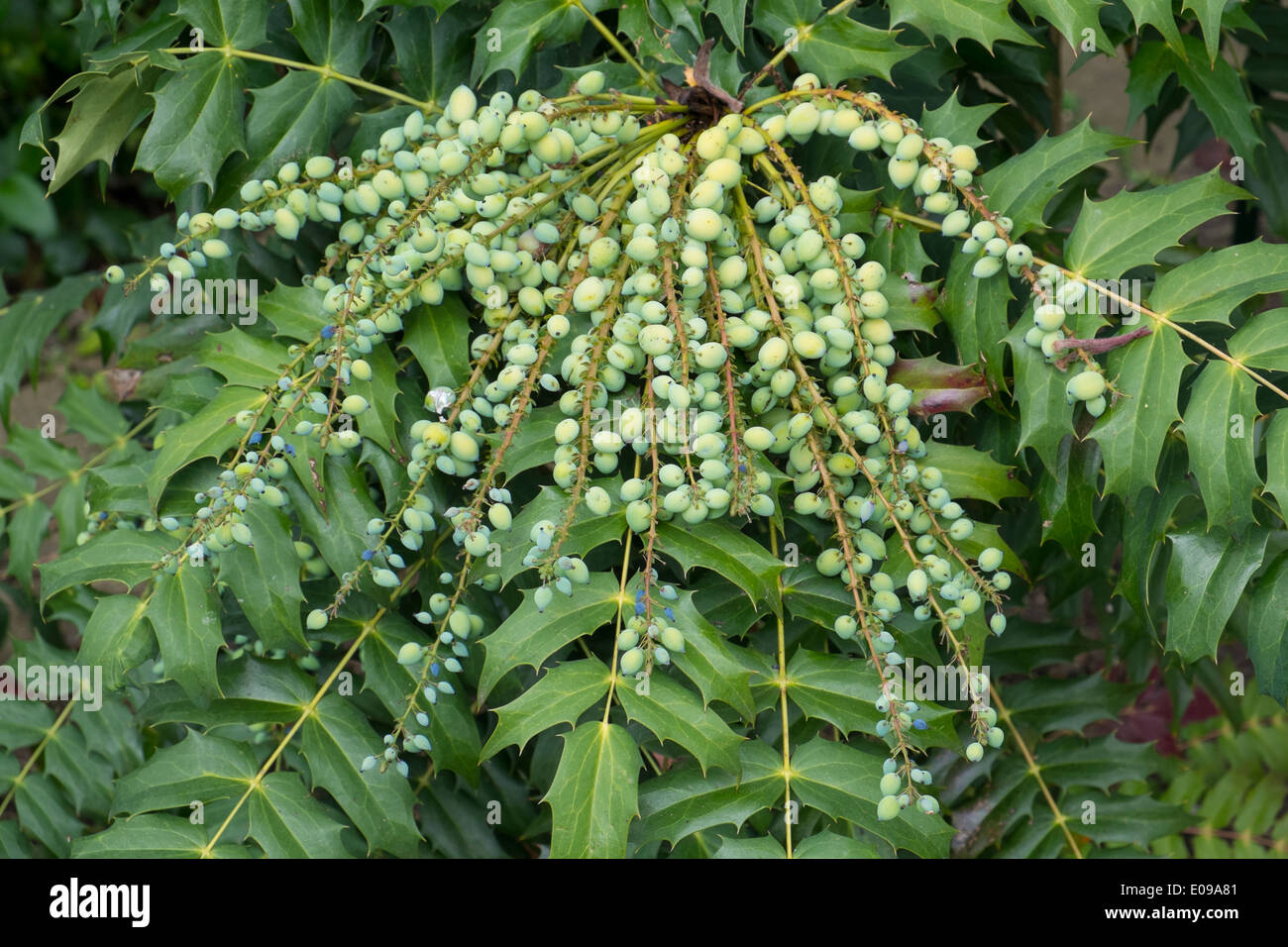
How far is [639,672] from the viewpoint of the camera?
3.58ft

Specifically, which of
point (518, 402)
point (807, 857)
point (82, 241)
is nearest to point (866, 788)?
point (807, 857)

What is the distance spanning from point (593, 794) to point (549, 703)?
104mm

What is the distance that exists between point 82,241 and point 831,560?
3.11m

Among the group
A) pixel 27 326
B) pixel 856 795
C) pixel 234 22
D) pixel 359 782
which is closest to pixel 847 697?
pixel 856 795

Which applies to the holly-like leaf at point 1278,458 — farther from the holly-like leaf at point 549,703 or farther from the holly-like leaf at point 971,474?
the holly-like leaf at point 549,703

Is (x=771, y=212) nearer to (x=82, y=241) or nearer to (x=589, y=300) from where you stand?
(x=589, y=300)

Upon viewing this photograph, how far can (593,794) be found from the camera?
1.11 metres

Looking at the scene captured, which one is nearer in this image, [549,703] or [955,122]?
[549,703]

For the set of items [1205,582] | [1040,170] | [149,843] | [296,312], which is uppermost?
[1040,170]

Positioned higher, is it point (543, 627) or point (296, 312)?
point (296, 312)

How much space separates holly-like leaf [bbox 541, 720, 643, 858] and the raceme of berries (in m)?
0.09

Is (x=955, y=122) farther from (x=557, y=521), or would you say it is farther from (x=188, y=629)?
(x=188, y=629)

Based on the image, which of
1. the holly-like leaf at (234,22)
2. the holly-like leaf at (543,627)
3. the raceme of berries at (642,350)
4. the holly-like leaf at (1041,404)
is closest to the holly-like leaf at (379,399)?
the raceme of berries at (642,350)

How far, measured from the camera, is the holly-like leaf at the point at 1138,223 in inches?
46.0
